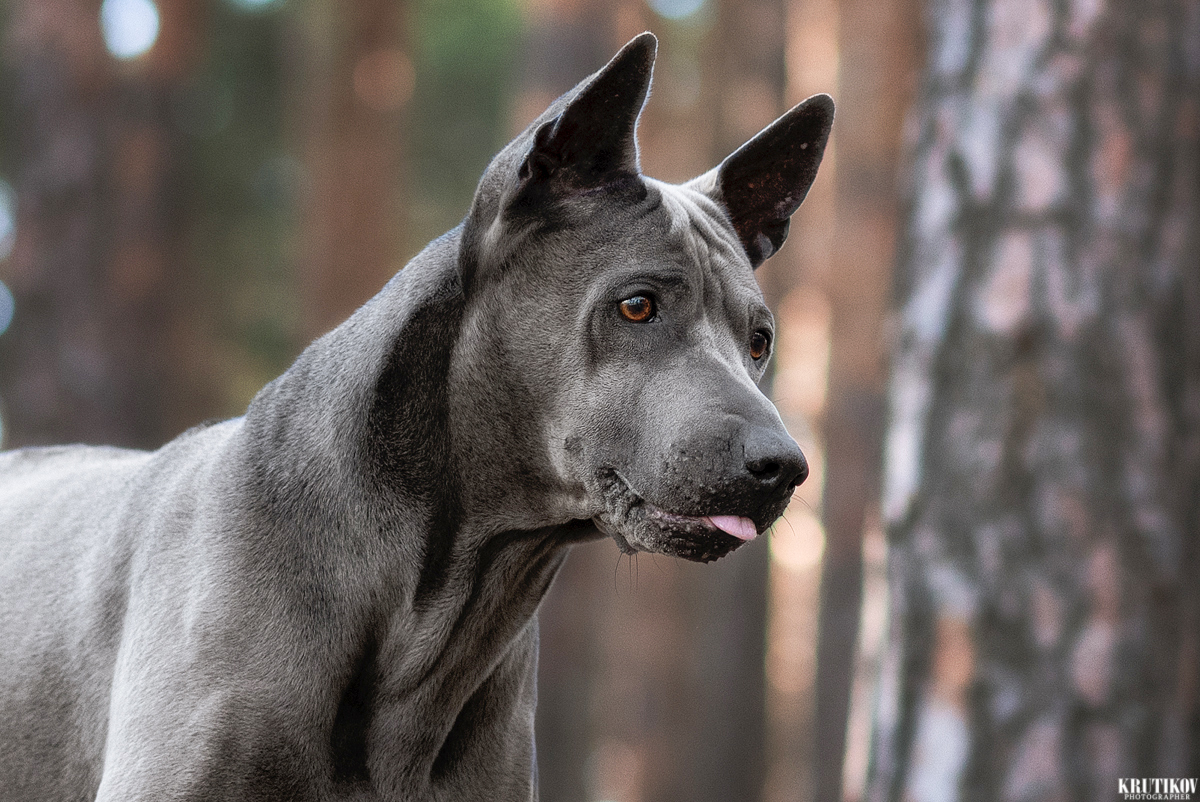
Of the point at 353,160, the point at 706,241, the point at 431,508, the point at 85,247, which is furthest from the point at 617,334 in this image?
the point at 353,160

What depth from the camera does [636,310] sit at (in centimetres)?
288

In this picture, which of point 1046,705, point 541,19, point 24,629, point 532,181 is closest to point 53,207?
point 541,19

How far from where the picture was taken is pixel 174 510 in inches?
123

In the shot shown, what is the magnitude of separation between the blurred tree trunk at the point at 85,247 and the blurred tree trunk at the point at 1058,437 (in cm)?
702

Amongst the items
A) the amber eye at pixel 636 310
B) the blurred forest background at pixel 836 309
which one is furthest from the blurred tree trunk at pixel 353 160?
the amber eye at pixel 636 310

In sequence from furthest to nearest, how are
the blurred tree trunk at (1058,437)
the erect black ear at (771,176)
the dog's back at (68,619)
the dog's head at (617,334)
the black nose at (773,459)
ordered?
the blurred tree trunk at (1058,437)
the erect black ear at (771,176)
the dog's back at (68,619)
the dog's head at (617,334)
the black nose at (773,459)

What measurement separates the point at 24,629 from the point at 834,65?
1629cm

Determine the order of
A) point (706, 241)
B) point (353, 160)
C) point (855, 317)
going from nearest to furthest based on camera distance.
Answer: point (706, 241)
point (855, 317)
point (353, 160)

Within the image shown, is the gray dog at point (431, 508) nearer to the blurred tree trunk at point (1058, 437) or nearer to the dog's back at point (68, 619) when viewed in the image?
the dog's back at point (68, 619)

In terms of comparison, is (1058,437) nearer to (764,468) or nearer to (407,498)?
(764,468)

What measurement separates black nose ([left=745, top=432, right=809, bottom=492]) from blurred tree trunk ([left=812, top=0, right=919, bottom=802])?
8343 mm

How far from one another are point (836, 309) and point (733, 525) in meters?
9.88

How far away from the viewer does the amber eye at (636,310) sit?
288 cm

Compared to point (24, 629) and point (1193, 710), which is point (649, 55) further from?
point (1193, 710)
